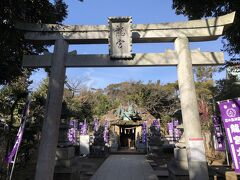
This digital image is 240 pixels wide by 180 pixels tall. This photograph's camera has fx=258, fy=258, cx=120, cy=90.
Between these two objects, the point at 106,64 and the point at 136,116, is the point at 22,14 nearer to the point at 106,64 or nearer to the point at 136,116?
the point at 106,64

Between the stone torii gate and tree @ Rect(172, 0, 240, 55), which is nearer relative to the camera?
the stone torii gate

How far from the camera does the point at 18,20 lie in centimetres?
721

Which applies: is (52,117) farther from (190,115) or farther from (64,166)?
(190,115)

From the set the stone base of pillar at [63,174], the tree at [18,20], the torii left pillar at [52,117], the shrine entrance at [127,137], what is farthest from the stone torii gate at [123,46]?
the shrine entrance at [127,137]

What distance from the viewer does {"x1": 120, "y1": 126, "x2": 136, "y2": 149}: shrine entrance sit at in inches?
1195

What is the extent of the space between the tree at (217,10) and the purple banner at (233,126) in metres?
3.62

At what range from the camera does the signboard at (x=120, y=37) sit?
24.6ft

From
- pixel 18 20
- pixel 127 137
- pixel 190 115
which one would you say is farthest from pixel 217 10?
pixel 127 137

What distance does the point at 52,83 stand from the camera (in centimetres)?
741

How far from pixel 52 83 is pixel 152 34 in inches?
128

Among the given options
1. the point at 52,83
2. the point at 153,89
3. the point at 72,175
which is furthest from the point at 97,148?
the point at 153,89

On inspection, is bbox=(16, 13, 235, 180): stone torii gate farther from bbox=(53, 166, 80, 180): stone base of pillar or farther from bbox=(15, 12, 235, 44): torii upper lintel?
bbox=(53, 166, 80, 180): stone base of pillar

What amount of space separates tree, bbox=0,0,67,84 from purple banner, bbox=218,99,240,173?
18.0 ft

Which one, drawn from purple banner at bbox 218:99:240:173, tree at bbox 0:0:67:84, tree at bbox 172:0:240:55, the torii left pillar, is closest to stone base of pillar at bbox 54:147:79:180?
the torii left pillar
